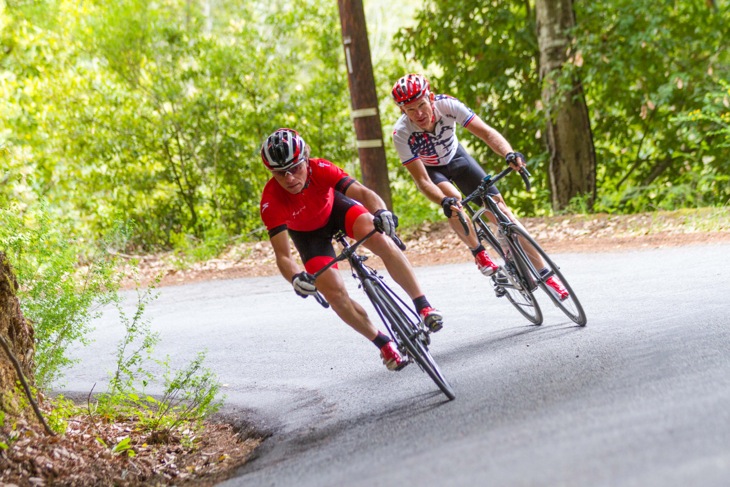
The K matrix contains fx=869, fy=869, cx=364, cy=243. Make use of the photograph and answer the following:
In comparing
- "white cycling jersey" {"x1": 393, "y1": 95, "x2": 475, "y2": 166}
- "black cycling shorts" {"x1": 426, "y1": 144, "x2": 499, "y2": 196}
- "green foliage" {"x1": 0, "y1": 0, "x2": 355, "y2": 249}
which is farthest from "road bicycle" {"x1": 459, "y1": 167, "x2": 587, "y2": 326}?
"green foliage" {"x1": 0, "y1": 0, "x2": 355, "y2": 249}

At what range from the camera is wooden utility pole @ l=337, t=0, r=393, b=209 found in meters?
15.1

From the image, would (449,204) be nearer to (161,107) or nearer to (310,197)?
(310,197)

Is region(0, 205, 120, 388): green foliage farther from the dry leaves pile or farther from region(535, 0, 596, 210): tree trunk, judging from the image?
region(535, 0, 596, 210): tree trunk

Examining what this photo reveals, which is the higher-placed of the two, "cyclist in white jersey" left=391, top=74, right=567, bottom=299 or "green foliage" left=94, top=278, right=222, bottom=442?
"cyclist in white jersey" left=391, top=74, right=567, bottom=299

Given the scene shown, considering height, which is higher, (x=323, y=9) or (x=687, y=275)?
(x=323, y=9)

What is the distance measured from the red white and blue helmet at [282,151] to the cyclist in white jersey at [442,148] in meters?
1.55

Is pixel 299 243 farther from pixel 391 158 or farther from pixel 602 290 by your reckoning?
pixel 391 158

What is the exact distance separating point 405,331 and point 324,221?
3.98ft

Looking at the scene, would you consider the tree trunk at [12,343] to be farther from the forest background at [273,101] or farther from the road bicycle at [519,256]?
the forest background at [273,101]

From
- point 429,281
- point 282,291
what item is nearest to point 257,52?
point 282,291

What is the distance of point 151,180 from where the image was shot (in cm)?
2039

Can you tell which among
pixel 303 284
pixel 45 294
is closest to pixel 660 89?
pixel 303 284

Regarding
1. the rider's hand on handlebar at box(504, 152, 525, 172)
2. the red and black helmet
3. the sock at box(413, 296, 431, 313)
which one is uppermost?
the red and black helmet

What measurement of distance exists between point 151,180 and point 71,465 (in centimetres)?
1523
